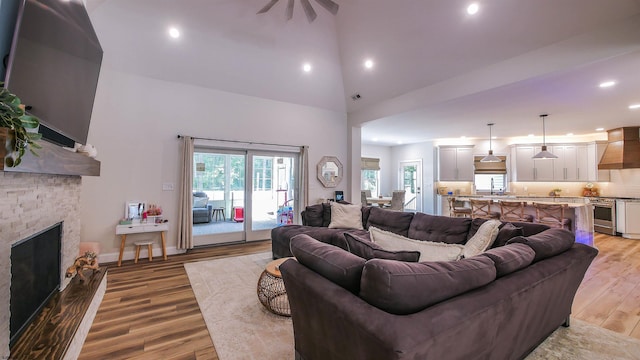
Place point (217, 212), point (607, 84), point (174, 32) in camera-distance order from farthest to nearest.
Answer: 1. point (217, 212)
2. point (174, 32)
3. point (607, 84)

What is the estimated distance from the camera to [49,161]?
Result: 1.73 m

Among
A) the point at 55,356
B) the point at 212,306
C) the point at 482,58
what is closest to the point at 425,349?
the point at 55,356

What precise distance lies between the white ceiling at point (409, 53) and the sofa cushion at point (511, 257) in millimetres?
2646

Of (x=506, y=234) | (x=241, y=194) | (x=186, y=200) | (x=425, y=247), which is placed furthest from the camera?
(x=241, y=194)

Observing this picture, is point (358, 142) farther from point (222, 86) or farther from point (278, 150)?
point (222, 86)

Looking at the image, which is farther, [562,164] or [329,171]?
[562,164]

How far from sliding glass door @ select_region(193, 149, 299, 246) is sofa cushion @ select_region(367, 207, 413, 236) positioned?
7.52ft

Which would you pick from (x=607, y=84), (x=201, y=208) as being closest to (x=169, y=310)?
(x=201, y=208)

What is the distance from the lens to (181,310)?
264 cm

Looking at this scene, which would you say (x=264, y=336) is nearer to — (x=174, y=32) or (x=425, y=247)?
(x=425, y=247)

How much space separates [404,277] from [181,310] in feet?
8.03

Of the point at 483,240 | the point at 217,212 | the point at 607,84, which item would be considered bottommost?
the point at 217,212

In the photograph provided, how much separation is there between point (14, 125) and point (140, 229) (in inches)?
132

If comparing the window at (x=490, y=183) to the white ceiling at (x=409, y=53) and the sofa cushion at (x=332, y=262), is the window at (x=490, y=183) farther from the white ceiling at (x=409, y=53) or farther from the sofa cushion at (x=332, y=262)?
the sofa cushion at (x=332, y=262)
